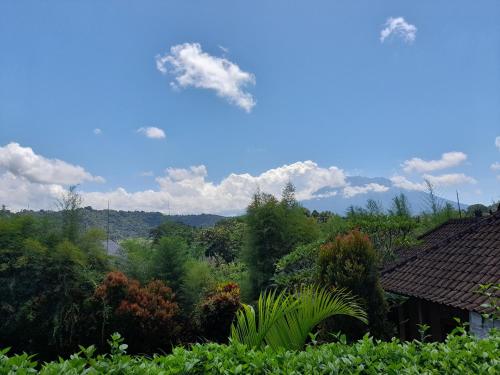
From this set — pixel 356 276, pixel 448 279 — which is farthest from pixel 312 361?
pixel 448 279

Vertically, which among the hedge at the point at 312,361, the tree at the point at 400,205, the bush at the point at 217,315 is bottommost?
the bush at the point at 217,315

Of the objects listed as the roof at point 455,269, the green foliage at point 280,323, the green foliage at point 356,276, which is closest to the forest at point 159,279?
the green foliage at point 356,276

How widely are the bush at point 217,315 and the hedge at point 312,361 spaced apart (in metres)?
7.14

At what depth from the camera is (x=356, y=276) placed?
5957 mm

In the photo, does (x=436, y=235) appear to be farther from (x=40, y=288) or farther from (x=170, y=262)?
(x=40, y=288)

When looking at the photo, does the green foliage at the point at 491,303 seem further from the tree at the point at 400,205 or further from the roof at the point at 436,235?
the tree at the point at 400,205

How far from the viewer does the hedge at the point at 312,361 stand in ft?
7.28

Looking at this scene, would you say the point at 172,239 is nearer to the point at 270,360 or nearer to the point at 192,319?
the point at 192,319

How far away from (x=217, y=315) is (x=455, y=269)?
16.8ft

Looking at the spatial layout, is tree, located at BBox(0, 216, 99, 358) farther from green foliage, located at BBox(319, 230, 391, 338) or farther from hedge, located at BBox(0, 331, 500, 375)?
hedge, located at BBox(0, 331, 500, 375)

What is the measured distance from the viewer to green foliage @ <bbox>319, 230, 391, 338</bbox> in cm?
589

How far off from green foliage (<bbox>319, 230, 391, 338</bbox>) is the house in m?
1.13

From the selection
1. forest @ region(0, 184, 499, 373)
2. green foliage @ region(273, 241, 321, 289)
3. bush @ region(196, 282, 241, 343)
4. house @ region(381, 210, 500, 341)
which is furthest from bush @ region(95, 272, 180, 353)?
house @ region(381, 210, 500, 341)

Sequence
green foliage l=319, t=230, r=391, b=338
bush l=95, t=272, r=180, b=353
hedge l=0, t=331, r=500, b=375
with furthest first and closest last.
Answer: bush l=95, t=272, r=180, b=353 < green foliage l=319, t=230, r=391, b=338 < hedge l=0, t=331, r=500, b=375
